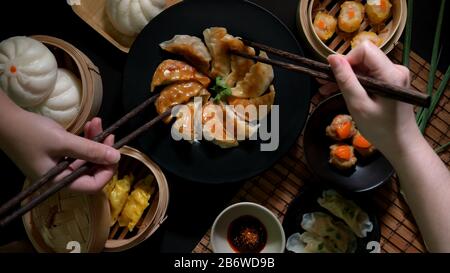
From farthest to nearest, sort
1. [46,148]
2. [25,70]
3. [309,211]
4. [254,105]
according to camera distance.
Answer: [309,211], [254,105], [25,70], [46,148]

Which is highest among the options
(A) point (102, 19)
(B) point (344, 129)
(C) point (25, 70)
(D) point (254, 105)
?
(A) point (102, 19)

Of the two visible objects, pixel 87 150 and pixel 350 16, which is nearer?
pixel 87 150

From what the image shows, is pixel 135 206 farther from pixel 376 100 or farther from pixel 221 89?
pixel 376 100

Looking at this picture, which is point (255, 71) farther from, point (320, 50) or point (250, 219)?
point (250, 219)

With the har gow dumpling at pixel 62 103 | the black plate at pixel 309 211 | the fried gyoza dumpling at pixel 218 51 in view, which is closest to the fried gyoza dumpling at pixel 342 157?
the black plate at pixel 309 211

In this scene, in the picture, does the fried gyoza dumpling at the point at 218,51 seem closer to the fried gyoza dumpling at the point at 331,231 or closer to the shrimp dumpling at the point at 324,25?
the shrimp dumpling at the point at 324,25

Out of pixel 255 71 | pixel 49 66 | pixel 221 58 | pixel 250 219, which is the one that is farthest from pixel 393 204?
pixel 49 66

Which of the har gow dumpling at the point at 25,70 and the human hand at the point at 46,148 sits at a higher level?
the har gow dumpling at the point at 25,70

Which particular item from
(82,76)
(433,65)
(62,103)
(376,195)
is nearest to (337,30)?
(433,65)
